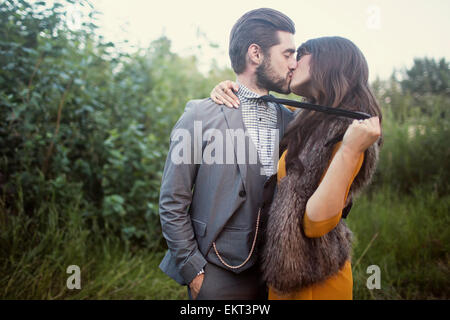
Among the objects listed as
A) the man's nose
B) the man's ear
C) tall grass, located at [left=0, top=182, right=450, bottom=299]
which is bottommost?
tall grass, located at [left=0, top=182, right=450, bottom=299]

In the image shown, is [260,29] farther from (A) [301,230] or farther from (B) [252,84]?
(A) [301,230]

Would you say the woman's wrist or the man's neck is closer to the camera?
the woman's wrist

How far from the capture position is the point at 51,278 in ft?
8.43

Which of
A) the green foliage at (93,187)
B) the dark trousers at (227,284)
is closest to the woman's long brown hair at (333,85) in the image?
the dark trousers at (227,284)

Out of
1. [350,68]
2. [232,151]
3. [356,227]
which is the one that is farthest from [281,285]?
[356,227]

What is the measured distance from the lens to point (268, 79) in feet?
6.06

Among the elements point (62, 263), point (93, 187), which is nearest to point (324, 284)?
point (62, 263)

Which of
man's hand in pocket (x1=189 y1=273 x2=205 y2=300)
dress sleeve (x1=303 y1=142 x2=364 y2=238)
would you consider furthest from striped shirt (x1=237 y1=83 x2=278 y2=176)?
man's hand in pocket (x1=189 y1=273 x2=205 y2=300)

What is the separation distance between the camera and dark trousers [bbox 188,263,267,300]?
1651mm

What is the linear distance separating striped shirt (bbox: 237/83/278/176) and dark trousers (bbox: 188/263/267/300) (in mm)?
577

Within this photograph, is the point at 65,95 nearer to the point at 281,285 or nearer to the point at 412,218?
the point at 281,285

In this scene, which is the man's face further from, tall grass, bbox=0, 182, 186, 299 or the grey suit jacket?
tall grass, bbox=0, 182, 186, 299

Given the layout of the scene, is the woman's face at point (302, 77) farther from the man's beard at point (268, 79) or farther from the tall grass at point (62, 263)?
the tall grass at point (62, 263)

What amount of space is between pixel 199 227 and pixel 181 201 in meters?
0.17
